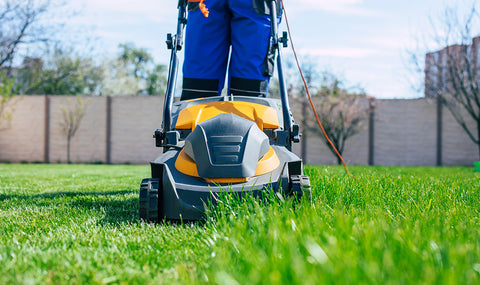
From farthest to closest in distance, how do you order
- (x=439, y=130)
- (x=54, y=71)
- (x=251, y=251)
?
(x=54, y=71), (x=439, y=130), (x=251, y=251)

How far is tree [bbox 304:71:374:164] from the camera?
1312 centimetres

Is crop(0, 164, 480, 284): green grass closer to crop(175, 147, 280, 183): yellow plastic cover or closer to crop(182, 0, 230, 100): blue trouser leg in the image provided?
crop(175, 147, 280, 183): yellow plastic cover

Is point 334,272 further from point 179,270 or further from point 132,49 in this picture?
point 132,49

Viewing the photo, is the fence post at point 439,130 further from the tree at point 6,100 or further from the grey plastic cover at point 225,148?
the tree at point 6,100

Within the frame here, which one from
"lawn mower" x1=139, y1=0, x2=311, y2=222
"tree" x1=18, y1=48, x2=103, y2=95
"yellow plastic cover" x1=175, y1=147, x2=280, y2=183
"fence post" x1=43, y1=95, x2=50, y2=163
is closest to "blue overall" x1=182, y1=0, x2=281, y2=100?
"lawn mower" x1=139, y1=0, x2=311, y2=222

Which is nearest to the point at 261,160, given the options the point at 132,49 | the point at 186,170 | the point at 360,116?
the point at 186,170

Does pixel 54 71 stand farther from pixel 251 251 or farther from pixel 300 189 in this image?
pixel 251 251

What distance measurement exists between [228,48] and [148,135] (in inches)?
447

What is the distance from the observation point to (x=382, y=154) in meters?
13.1

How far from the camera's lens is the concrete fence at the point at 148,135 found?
1306 centimetres

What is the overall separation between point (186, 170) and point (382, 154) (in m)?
12.1

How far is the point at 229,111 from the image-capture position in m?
2.38

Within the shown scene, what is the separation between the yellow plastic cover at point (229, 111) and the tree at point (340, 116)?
10.7m

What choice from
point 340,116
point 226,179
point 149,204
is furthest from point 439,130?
point 149,204
